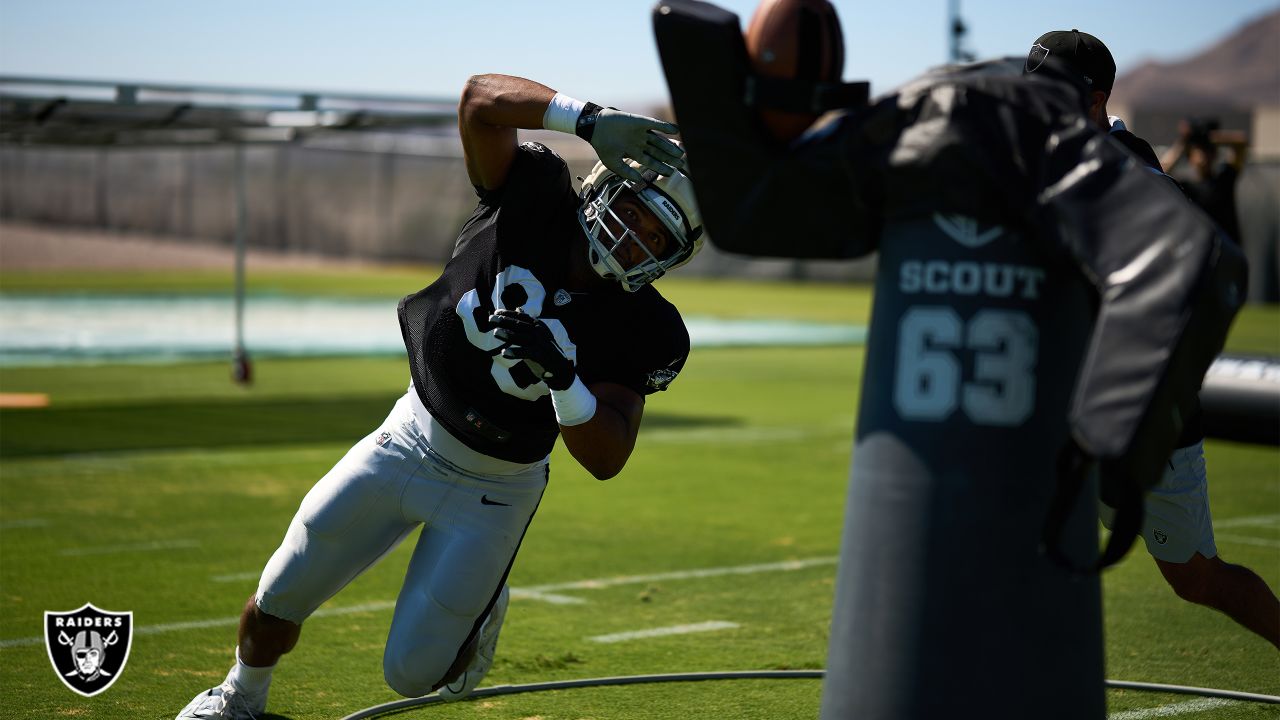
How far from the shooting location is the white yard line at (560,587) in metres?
5.27

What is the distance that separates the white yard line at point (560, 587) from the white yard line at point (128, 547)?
2.30 ft

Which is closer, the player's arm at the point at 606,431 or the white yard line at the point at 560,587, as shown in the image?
the player's arm at the point at 606,431

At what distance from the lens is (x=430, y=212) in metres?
35.1

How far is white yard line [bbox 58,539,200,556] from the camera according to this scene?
21.2 feet

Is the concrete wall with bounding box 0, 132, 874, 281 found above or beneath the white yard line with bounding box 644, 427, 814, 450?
beneath

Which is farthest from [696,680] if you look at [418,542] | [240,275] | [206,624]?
[240,275]

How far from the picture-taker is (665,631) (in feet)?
17.9

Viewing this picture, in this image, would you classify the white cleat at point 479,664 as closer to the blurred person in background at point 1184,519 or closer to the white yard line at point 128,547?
the blurred person in background at point 1184,519

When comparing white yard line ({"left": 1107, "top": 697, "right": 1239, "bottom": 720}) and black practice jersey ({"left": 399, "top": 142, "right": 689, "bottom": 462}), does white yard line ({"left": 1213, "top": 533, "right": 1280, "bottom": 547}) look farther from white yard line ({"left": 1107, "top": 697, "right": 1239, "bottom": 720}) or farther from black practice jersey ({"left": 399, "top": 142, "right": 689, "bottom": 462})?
black practice jersey ({"left": 399, "top": 142, "right": 689, "bottom": 462})

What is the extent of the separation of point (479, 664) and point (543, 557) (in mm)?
2289

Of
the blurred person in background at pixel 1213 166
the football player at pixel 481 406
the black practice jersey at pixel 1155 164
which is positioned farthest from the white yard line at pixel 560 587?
the blurred person in background at pixel 1213 166

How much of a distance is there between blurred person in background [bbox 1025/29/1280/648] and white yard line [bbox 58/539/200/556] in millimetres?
4147

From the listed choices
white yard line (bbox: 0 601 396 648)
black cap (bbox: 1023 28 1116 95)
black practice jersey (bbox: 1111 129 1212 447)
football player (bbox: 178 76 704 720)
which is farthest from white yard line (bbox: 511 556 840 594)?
black cap (bbox: 1023 28 1116 95)

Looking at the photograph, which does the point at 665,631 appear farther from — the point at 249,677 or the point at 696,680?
the point at 249,677
